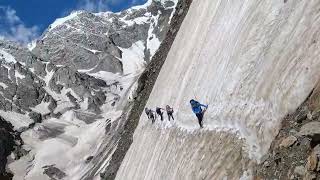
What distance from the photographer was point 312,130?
14.9 meters

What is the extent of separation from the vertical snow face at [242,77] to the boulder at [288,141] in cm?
93

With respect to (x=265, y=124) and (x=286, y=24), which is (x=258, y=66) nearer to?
(x=286, y=24)

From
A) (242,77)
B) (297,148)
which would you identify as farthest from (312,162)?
(242,77)

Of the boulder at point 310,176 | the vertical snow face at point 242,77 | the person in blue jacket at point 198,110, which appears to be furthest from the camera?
the person in blue jacket at point 198,110

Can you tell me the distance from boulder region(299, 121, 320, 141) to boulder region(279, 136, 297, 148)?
436mm

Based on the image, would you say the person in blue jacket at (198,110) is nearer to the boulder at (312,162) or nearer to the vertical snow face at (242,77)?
the vertical snow face at (242,77)

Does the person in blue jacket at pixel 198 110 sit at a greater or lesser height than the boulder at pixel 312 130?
lesser

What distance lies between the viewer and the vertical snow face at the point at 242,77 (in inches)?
703

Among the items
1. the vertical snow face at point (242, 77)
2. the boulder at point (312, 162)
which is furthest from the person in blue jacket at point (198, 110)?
the boulder at point (312, 162)

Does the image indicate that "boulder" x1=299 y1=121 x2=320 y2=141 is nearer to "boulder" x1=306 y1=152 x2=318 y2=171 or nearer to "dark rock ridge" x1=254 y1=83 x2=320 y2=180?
"dark rock ridge" x1=254 y1=83 x2=320 y2=180

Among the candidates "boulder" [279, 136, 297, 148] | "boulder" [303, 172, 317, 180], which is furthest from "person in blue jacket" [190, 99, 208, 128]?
"boulder" [303, 172, 317, 180]

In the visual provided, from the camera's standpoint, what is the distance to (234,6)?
1181 inches

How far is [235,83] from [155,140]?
1635 centimetres

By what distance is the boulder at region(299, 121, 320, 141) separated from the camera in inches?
574
